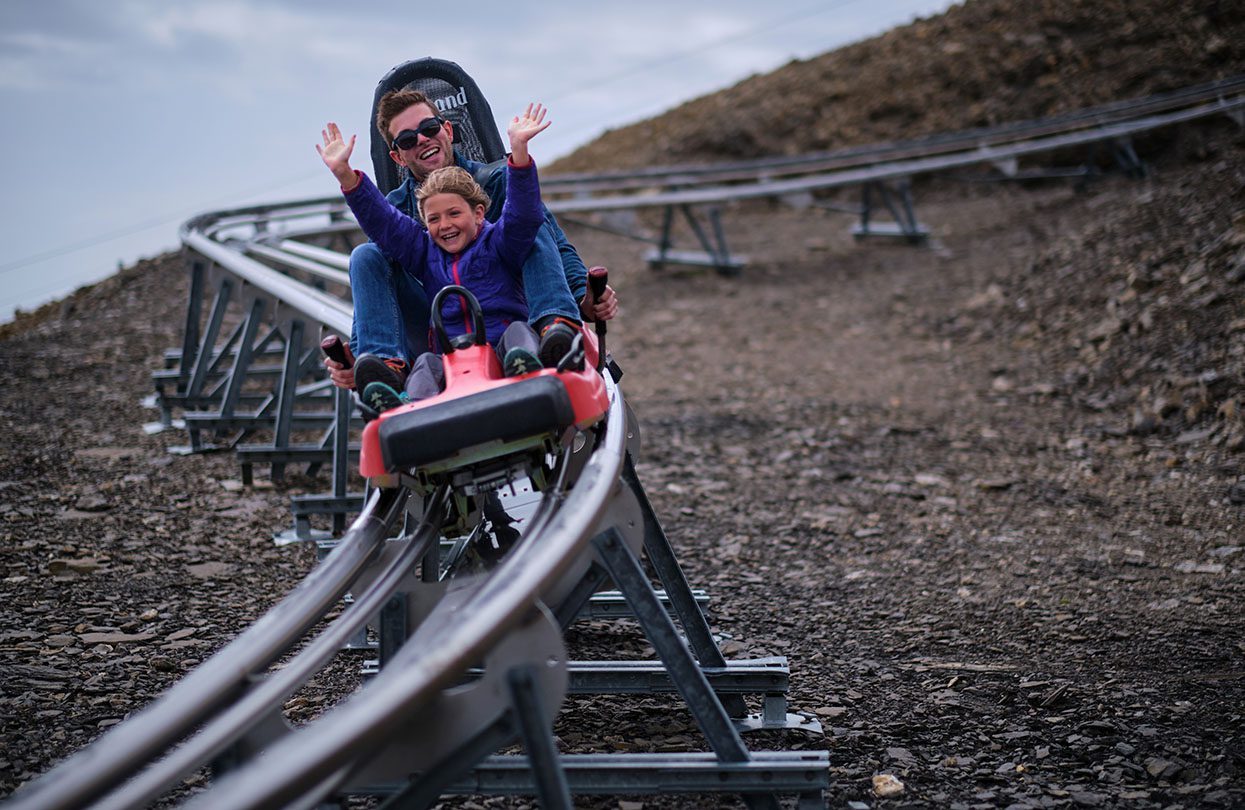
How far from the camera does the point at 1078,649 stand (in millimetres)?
3721

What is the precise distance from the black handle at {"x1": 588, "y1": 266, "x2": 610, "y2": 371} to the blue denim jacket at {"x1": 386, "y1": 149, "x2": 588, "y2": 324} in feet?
0.29

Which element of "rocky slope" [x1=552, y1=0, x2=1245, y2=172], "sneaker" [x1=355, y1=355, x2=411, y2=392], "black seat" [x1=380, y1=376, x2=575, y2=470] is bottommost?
"black seat" [x1=380, y1=376, x2=575, y2=470]

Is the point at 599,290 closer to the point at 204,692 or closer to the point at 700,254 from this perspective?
the point at 204,692

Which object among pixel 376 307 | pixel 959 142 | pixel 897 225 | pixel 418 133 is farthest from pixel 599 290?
pixel 959 142

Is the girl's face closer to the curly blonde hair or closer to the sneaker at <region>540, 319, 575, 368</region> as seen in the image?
the curly blonde hair

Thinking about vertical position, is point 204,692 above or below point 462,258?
below

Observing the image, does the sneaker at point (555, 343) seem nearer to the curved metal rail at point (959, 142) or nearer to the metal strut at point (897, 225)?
the metal strut at point (897, 225)

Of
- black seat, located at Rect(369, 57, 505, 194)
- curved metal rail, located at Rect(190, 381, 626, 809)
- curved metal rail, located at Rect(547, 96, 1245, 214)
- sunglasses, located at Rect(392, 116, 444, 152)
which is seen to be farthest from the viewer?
curved metal rail, located at Rect(547, 96, 1245, 214)

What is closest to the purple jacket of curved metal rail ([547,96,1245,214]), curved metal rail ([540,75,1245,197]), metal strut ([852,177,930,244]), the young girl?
the young girl

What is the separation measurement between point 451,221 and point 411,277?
28 cm

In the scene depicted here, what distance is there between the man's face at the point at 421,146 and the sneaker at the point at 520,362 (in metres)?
1.24

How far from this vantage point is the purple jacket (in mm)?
3049

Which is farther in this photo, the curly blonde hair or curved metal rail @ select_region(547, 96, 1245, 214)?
curved metal rail @ select_region(547, 96, 1245, 214)

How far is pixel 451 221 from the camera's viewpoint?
3.11 metres
